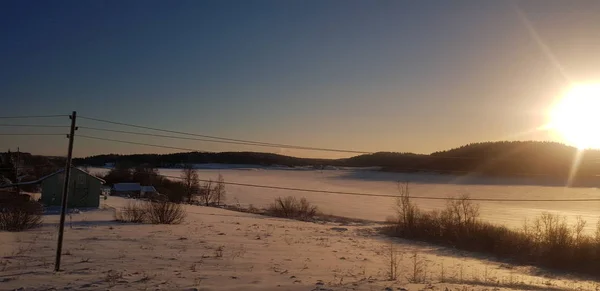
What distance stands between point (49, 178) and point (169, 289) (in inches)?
1635

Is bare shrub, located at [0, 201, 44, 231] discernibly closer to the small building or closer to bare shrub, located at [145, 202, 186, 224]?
bare shrub, located at [145, 202, 186, 224]

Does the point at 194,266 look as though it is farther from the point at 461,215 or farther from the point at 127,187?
the point at 127,187

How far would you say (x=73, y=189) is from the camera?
4684 cm

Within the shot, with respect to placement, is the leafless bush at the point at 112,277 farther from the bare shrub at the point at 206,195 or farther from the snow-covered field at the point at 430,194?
the bare shrub at the point at 206,195

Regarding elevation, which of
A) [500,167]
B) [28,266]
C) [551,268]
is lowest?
[551,268]

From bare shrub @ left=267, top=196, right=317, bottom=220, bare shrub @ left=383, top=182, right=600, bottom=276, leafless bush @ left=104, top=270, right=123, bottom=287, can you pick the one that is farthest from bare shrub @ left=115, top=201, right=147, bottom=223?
bare shrub @ left=267, top=196, right=317, bottom=220

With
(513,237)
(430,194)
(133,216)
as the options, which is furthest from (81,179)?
(430,194)

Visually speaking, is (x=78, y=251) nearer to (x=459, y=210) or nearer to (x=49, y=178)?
(x=49, y=178)

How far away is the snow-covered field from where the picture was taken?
60.8m

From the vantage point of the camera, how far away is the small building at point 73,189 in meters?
46.6

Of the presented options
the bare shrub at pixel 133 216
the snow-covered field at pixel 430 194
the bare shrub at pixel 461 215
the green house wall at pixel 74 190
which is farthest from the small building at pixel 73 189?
the bare shrub at pixel 461 215

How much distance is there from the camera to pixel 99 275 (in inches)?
513

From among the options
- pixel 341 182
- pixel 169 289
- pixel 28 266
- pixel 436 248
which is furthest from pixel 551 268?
pixel 341 182

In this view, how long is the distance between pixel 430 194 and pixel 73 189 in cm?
6039
